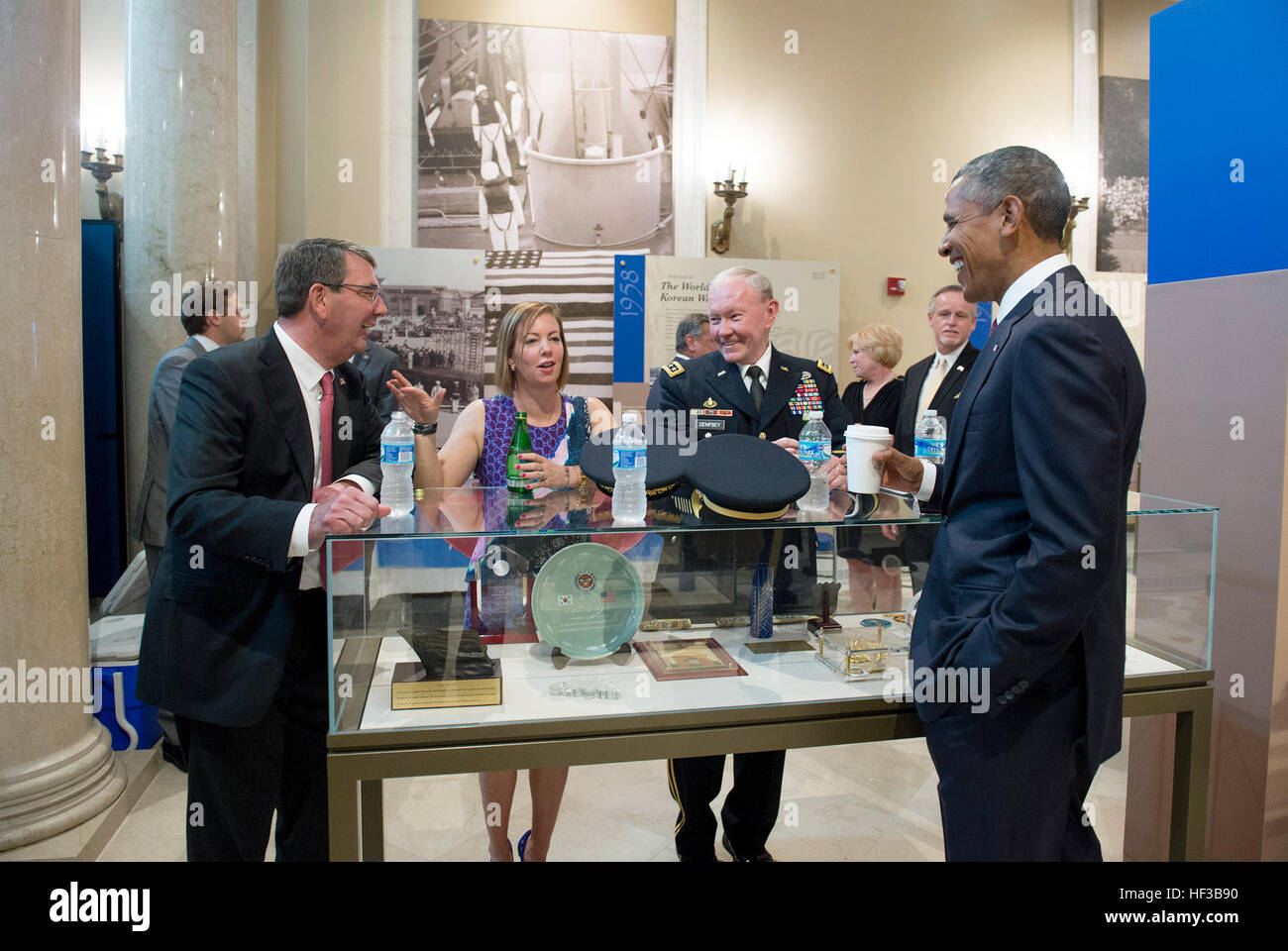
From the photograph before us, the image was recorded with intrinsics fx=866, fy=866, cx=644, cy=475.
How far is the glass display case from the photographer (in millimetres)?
1910

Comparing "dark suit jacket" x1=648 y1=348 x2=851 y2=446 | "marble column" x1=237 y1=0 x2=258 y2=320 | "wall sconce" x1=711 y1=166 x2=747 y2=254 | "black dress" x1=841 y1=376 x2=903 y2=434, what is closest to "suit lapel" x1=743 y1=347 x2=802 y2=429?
"dark suit jacket" x1=648 y1=348 x2=851 y2=446

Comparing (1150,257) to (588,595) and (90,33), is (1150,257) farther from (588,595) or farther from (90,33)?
(90,33)

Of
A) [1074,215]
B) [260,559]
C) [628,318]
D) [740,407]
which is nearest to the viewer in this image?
[260,559]

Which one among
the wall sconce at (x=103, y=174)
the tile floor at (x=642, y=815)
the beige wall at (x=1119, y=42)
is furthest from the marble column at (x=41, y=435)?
the beige wall at (x=1119, y=42)

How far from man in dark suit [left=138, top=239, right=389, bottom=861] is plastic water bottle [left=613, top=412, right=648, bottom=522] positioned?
56cm

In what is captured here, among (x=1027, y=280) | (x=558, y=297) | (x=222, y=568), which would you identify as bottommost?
(x=222, y=568)

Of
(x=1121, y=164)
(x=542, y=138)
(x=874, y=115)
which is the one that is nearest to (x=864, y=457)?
(x=542, y=138)

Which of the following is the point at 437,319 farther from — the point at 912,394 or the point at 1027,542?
the point at 1027,542

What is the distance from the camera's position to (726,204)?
25.2 feet

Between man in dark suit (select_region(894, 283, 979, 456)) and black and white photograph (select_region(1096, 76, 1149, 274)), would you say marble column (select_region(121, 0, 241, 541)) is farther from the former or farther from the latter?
black and white photograph (select_region(1096, 76, 1149, 274))

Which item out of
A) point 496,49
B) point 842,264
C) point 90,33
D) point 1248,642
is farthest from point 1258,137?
point 90,33

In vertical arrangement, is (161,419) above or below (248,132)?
below

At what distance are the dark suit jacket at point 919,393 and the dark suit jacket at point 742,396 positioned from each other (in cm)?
114

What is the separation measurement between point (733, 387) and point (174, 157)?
399 centimetres
